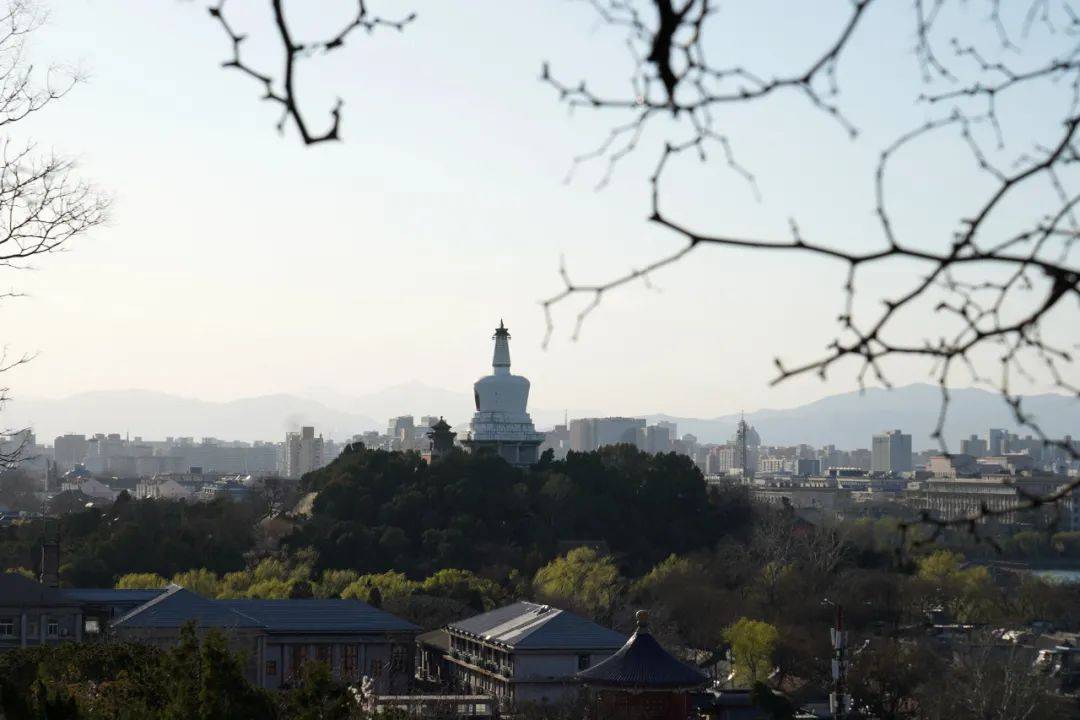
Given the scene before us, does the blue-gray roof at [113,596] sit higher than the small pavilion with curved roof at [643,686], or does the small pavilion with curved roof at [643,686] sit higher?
the blue-gray roof at [113,596]

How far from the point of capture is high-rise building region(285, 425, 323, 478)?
131500 millimetres

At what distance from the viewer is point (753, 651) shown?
29.3 m

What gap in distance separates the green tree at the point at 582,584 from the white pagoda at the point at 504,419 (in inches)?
442

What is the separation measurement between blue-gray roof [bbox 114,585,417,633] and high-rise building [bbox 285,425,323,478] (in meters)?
101

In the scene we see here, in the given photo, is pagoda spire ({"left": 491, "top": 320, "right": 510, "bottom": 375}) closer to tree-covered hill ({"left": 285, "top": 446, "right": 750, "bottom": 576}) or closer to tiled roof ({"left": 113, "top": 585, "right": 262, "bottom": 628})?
tree-covered hill ({"left": 285, "top": 446, "right": 750, "bottom": 576})

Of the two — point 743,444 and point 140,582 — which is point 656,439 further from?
point 140,582

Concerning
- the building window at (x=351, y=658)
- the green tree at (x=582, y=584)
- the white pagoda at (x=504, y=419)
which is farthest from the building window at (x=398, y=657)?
the white pagoda at (x=504, y=419)

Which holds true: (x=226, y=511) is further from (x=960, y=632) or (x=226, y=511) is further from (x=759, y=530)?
(x=960, y=632)

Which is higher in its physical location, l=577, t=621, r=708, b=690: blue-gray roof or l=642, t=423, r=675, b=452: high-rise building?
l=642, t=423, r=675, b=452: high-rise building

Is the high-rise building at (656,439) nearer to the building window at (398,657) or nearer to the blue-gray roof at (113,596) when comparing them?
the blue-gray roof at (113,596)

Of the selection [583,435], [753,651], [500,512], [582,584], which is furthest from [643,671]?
[583,435]

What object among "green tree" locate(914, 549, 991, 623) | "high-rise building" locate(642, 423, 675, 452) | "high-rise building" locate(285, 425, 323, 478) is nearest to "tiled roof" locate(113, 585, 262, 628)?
"green tree" locate(914, 549, 991, 623)

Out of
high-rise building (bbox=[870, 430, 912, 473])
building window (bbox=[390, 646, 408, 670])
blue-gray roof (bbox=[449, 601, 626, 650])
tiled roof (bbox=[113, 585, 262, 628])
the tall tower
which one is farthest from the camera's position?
high-rise building (bbox=[870, 430, 912, 473])

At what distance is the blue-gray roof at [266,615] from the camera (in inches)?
1032
